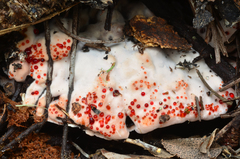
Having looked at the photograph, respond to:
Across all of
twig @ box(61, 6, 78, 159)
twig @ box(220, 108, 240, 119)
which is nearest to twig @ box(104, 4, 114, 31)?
twig @ box(61, 6, 78, 159)

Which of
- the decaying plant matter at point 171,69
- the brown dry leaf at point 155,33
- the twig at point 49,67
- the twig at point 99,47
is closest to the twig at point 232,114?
the decaying plant matter at point 171,69

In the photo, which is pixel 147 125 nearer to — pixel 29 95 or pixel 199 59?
pixel 199 59

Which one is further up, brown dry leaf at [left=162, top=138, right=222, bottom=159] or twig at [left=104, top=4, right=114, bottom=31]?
twig at [left=104, top=4, right=114, bottom=31]

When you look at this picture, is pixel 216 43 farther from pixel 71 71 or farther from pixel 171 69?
pixel 71 71

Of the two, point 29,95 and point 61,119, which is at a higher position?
point 29,95

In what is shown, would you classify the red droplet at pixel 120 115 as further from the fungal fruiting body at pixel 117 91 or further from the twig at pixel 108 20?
the twig at pixel 108 20

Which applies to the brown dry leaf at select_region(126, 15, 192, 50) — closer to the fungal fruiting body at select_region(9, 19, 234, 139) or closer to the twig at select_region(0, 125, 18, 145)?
the fungal fruiting body at select_region(9, 19, 234, 139)

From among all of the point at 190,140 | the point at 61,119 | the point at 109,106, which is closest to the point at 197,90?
the point at 190,140
